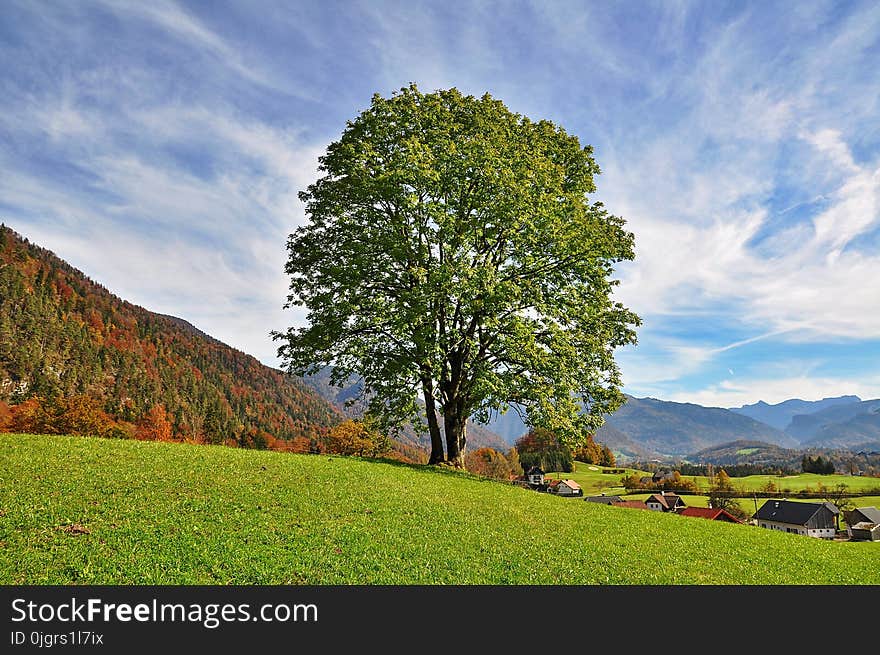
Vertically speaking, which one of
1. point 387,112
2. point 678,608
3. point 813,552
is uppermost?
point 387,112

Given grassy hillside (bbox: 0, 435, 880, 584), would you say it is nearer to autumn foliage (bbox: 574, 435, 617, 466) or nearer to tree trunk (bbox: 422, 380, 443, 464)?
tree trunk (bbox: 422, 380, 443, 464)

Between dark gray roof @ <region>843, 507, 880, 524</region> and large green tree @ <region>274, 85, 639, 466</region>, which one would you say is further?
dark gray roof @ <region>843, 507, 880, 524</region>

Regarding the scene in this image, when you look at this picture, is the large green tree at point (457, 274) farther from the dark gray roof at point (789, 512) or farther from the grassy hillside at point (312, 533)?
the dark gray roof at point (789, 512)

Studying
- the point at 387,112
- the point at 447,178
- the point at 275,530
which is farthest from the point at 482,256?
the point at 275,530

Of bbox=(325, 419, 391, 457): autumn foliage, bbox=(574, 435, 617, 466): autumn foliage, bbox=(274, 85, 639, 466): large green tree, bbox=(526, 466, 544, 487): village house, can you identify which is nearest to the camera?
bbox=(274, 85, 639, 466): large green tree

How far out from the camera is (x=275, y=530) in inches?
425

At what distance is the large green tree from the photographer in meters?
21.4

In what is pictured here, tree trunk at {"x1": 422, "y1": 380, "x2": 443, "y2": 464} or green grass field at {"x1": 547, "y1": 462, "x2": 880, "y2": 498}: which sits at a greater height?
tree trunk at {"x1": 422, "y1": 380, "x2": 443, "y2": 464}

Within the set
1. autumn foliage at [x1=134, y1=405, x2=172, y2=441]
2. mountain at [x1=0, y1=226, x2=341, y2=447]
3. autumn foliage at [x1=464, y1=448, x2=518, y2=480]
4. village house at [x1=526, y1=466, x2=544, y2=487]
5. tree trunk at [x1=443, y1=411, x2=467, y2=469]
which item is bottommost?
village house at [x1=526, y1=466, x2=544, y2=487]

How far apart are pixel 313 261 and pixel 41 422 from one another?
4658cm

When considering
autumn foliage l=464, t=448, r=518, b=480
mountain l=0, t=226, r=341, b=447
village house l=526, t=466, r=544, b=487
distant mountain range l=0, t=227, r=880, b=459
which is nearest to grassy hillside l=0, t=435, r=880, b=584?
autumn foliage l=464, t=448, r=518, b=480

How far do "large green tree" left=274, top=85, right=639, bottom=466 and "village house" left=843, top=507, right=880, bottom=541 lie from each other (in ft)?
244

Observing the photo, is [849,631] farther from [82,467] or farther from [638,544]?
[82,467]

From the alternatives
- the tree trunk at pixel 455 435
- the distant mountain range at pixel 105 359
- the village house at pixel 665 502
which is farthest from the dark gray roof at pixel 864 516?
the tree trunk at pixel 455 435
